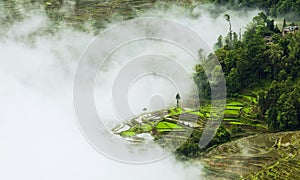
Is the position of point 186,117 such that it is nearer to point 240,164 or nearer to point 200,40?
point 240,164

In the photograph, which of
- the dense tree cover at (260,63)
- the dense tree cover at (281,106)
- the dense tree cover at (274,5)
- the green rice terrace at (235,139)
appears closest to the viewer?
the green rice terrace at (235,139)

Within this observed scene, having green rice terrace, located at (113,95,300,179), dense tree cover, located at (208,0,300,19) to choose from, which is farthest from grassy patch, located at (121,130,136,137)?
dense tree cover, located at (208,0,300,19)

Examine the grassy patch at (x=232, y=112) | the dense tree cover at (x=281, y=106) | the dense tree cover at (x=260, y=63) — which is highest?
the dense tree cover at (x=260, y=63)

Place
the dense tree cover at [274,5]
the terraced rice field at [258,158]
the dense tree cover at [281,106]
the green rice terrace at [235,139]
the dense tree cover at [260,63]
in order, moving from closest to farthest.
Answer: the terraced rice field at [258,158] → the green rice terrace at [235,139] → the dense tree cover at [281,106] → the dense tree cover at [260,63] → the dense tree cover at [274,5]

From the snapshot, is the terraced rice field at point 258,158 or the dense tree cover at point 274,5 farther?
the dense tree cover at point 274,5

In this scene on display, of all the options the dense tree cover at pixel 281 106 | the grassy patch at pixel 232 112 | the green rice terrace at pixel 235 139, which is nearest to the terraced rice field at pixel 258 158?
the green rice terrace at pixel 235 139

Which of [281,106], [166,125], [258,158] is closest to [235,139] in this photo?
[258,158]

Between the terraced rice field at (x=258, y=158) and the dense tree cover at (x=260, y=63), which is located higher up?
the dense tree cover at (x=260, y=63)

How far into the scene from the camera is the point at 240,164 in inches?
372

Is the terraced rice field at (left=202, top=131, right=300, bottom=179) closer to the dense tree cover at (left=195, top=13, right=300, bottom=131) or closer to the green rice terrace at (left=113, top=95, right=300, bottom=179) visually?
the green rice terrace at (left=113, top=95, right=300, bottom=179)

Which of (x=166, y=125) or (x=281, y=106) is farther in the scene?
(x=166, y=125)

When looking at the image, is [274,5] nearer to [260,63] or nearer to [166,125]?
[260,63]

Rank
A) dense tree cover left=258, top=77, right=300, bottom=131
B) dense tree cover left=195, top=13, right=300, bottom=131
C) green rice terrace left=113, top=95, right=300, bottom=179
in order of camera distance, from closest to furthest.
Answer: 1. green rice terrace left=113, top=95, right=300, bottom=179
2. dense tree cover left=258, top=77, right=300, bottom=131
3. dense tree cover left=195, top=13, right=300, bottom=131

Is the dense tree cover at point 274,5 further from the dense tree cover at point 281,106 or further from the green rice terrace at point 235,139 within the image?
the dense tree cover at point 281,106
